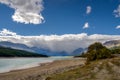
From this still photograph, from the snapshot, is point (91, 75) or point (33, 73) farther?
point (33, 73)

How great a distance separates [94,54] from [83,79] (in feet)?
221

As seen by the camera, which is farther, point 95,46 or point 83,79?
point 95,46

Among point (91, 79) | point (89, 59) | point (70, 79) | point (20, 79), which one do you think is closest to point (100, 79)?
point (91, 79)

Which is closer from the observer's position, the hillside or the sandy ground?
the hillside

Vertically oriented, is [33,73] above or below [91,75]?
above

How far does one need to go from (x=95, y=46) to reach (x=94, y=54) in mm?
25063

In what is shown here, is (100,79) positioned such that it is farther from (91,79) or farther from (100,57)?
(100,57)

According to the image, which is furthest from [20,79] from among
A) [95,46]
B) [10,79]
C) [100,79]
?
[95,46]

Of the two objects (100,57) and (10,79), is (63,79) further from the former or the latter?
(100,57)

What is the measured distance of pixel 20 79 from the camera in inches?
2377

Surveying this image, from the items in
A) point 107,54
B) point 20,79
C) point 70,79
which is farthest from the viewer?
point 107,54

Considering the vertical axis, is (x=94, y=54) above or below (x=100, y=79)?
above

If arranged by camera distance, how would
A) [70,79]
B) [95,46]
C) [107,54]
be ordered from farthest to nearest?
[95,46] < [107,54] < [70,79]

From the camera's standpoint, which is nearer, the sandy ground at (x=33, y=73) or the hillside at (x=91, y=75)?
the hillside at (x=91, y=75)
